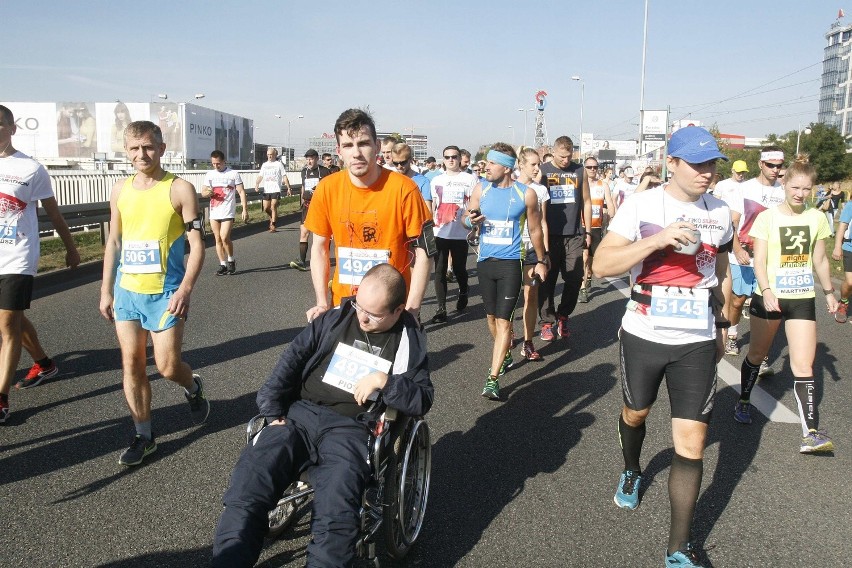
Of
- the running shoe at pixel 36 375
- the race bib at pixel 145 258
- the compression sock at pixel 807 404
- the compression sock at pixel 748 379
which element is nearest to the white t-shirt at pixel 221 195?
the running shoe at pixel 36 375

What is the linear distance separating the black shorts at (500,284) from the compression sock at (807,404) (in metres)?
2.29

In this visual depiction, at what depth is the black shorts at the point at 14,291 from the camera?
17.7ft

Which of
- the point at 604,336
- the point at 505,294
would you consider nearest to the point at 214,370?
the point at 505,294

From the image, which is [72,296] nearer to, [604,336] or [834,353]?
[604,336]

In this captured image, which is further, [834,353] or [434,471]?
[834,353]

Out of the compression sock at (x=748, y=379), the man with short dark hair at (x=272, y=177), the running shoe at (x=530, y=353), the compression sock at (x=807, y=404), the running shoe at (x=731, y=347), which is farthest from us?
the man with short dark hair at (x=272, y=177)

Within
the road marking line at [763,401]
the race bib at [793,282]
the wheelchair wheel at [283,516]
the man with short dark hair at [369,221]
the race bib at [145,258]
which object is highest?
the man with short dark hair at [369,221]

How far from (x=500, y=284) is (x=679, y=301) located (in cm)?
303

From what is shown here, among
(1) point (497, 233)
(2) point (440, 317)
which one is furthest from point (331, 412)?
(2) point (440, 317)

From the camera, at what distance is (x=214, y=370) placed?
6906mm

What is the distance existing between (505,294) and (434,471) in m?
2.32

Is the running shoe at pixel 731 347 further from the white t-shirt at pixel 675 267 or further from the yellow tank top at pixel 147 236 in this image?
the yellow tank top at pixel 147 236

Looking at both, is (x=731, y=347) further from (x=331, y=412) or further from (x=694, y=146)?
(x=331, y=412)

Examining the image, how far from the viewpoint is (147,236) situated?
480 centimetres
